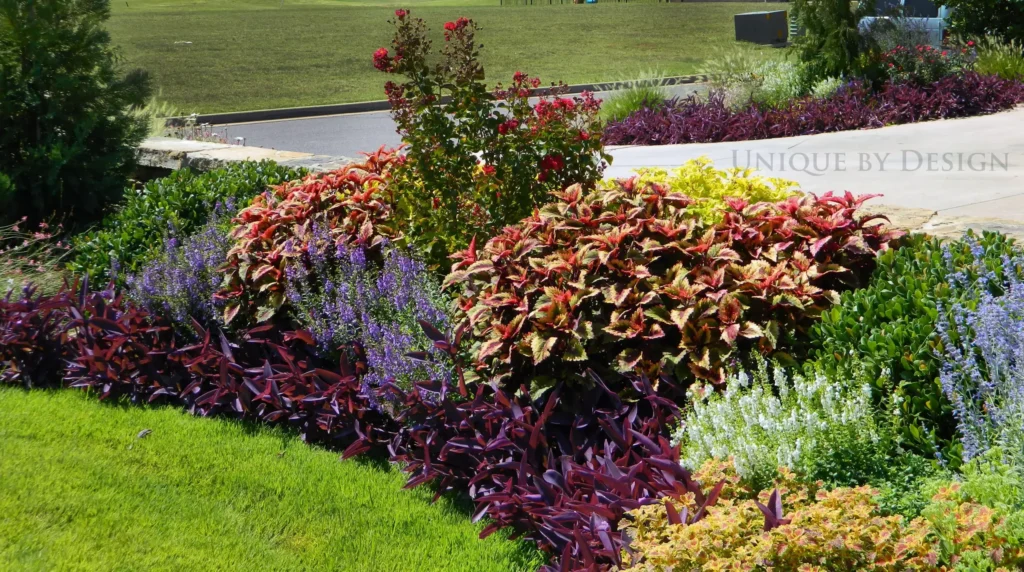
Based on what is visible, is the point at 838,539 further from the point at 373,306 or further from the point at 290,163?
the point at 290,163

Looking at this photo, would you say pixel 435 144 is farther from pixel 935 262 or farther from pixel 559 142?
pixel 935 262

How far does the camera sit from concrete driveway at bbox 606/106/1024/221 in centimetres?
716

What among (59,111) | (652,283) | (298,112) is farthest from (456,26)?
(298,112)

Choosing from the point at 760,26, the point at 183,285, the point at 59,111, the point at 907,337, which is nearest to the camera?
the point at 907,337

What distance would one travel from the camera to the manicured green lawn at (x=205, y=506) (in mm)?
3459

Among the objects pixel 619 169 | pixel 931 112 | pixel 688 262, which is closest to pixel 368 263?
pixel 688 262

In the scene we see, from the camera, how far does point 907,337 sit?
3.26m

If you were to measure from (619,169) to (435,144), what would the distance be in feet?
17.0

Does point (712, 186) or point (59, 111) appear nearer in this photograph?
point (712, 186)

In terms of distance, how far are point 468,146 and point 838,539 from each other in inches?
122

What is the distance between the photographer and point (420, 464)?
154 inches

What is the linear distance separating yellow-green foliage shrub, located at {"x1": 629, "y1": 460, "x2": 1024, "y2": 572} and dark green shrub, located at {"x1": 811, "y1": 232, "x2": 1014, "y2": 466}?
0.59m

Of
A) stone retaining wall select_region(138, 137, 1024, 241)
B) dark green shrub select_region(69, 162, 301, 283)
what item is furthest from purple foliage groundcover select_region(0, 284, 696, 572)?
stone retaining wall select_region(138, 137, 1024, 241)

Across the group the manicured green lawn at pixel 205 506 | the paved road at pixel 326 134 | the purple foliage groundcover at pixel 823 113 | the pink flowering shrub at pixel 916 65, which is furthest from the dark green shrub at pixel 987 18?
the manicured green lawn at pixel 205 506
